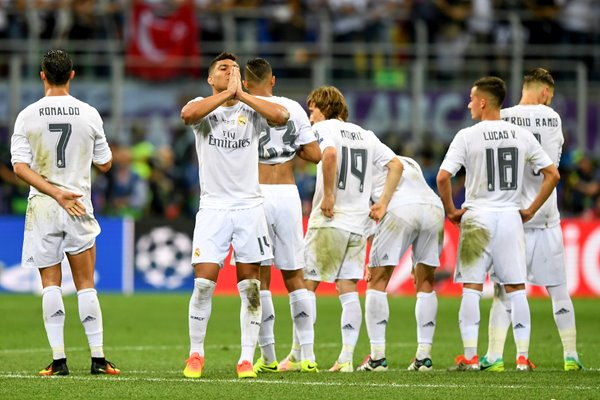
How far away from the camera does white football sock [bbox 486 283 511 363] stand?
11.5 meters

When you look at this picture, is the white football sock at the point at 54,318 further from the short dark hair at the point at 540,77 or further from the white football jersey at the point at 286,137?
the short dark hair at the point at 540,77

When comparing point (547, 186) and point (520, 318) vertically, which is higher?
point (547, 186)

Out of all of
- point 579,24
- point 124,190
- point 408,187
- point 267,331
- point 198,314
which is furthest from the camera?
point 579,24

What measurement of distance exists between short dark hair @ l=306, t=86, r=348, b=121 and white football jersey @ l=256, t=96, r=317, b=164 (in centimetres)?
78

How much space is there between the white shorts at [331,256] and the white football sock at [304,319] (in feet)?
1.26

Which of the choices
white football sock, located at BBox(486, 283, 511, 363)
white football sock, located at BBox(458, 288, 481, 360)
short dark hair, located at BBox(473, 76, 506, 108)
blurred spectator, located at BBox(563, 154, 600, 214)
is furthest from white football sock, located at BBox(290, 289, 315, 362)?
blurred spectator, located at BBox(563, 154, 600, 214)

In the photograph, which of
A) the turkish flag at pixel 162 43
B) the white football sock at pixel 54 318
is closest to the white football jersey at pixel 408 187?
the white football sock at pixel 54 318

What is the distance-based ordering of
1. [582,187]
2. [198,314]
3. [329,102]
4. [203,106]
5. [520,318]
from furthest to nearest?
1. [582,187]
2. [329,102]
3. [520,318]
4. [198,314]
5. [203,106]

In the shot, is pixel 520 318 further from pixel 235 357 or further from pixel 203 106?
pixel 203 106

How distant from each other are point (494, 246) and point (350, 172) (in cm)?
142

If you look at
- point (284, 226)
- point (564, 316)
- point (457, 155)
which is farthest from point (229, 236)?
point (564, 316)

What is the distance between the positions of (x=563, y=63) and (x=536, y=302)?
4.66 meters

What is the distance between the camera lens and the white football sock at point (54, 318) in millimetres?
10477

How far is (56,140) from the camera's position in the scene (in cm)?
1044
